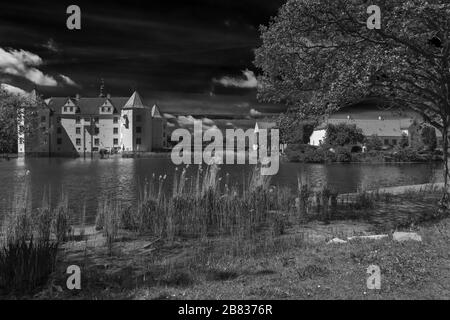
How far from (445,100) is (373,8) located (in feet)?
15.0

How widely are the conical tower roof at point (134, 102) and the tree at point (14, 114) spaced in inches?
4245

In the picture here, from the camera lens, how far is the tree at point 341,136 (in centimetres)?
10294

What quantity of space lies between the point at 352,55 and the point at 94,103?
116547 mm

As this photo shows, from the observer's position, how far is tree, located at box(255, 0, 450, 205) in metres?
10.9

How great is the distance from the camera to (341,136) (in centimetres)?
10325

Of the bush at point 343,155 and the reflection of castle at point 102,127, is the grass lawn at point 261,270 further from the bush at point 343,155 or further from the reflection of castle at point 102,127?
the reflection of castle at point 102,127

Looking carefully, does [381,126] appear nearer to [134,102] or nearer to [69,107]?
[134,102]

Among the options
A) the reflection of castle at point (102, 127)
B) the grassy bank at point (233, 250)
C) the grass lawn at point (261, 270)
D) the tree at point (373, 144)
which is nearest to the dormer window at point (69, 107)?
the reflection of castle at point (102, 127)

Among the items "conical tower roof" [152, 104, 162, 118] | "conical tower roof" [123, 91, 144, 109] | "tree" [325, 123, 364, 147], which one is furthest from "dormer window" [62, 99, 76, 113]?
"tree" [325, 123, 364, 147]

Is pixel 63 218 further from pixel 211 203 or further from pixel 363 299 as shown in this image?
pixel 363 299

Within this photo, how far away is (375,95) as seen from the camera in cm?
1425
